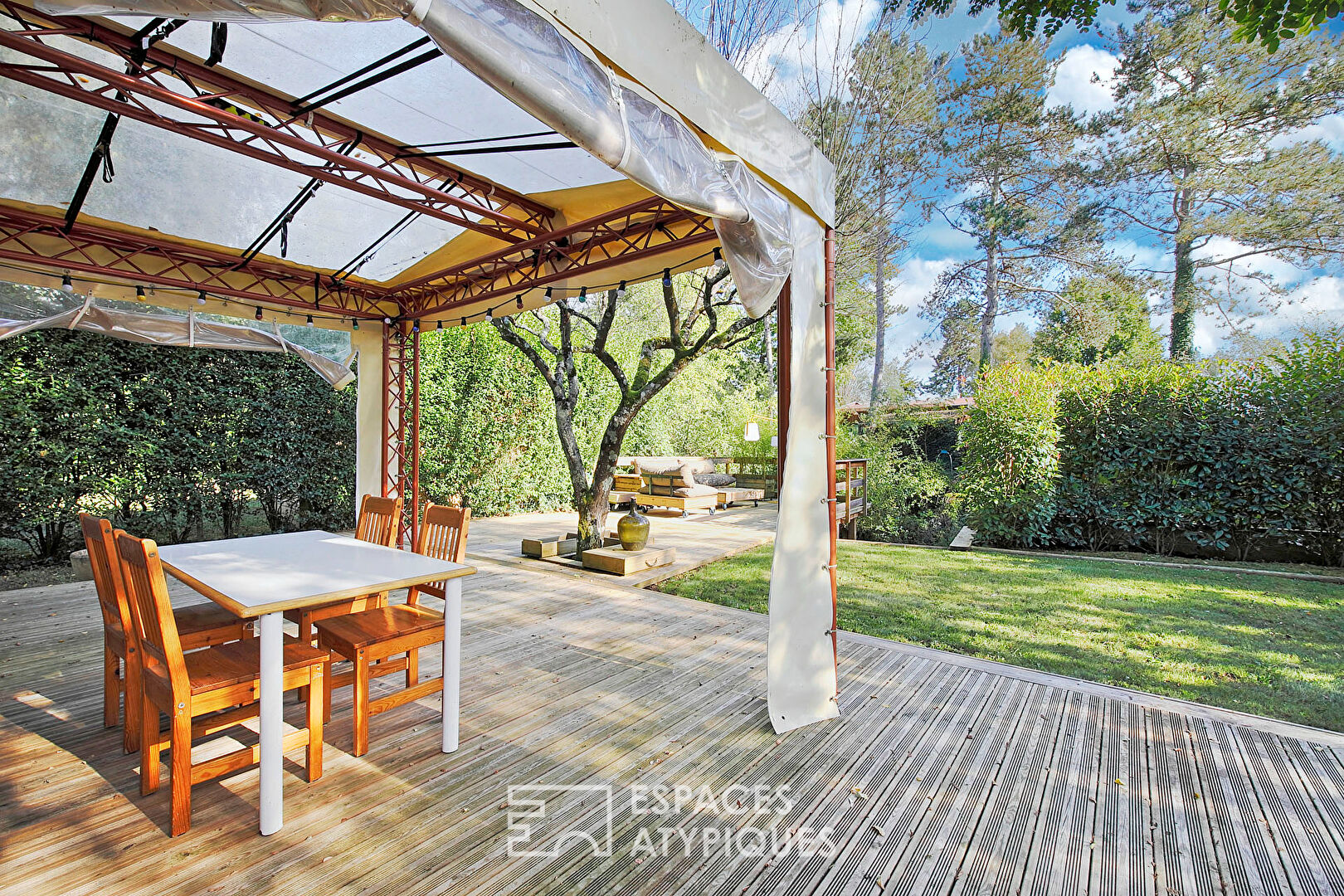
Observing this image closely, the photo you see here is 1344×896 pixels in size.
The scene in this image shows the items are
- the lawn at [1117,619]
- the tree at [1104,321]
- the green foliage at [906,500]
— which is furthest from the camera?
the tree at [1104,321]

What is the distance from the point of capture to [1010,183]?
1666 cm

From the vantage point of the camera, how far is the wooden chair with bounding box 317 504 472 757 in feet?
8.38

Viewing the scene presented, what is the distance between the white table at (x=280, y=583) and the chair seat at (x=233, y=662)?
14 centimetres

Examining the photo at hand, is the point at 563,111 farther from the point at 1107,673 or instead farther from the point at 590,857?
the point at 1107,673

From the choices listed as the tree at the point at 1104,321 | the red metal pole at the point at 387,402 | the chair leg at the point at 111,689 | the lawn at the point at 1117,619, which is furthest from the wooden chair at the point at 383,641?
the tree at the point at 1104,321

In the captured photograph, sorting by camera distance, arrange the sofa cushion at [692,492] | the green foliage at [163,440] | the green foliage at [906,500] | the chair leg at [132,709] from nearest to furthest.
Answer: the chair leg at [132,709] → the green foliage at [163,440] → the green foliage at [906,500] → the sofa cushion at [692,492]

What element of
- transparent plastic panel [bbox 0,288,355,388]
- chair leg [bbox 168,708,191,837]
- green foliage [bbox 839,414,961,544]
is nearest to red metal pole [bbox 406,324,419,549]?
transparent plastic panel [bbox 0,288,355,388]

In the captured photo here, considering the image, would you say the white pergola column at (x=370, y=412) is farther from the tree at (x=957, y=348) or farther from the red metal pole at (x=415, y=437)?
the tree at (x=957, y=348)

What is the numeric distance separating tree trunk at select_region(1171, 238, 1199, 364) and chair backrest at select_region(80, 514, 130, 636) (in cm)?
1887

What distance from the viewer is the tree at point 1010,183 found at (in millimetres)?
14750

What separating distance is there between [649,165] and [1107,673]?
12.8 feet

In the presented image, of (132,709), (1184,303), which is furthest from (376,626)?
(1184,303)

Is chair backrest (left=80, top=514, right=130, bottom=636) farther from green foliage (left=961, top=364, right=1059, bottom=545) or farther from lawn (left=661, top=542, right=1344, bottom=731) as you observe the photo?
green foliage (left=961, top=364, right=1059, bottom=545)
